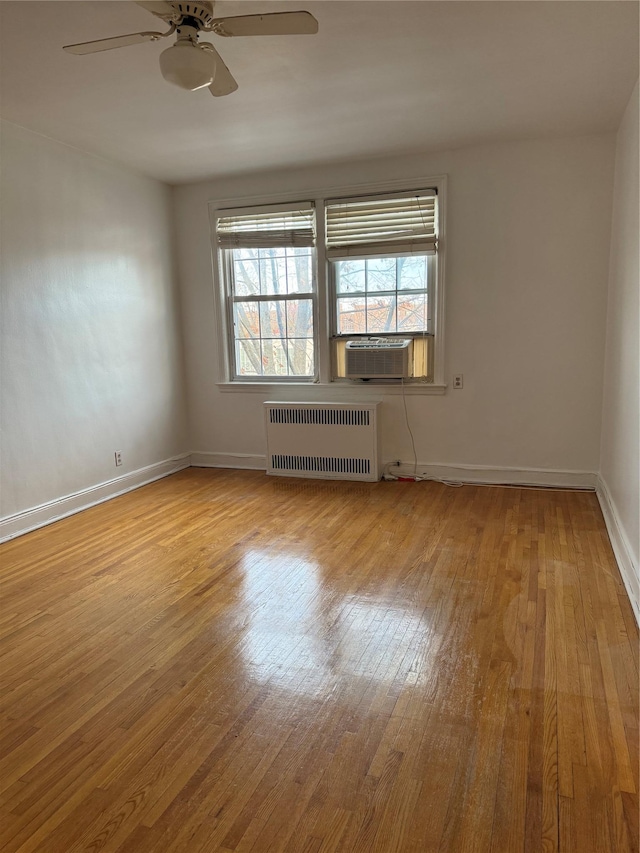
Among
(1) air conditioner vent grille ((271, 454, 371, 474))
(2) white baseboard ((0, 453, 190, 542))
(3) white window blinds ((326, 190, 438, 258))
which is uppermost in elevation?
(3) white window blinds ((326, 190, 438, 258))

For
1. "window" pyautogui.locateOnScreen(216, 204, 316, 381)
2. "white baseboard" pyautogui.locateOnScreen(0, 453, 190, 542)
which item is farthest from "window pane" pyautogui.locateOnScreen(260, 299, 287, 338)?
"white baseboard" pyautogui.locateOnScreen(0, 453, 190, 542)

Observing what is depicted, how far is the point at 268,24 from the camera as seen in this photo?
209 centimetres

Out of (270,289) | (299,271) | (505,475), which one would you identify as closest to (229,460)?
(270,289)

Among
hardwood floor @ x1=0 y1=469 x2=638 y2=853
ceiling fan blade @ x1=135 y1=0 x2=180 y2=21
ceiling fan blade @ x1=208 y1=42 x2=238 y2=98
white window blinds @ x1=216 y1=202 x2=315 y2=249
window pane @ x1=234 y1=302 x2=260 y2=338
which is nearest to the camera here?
hardwood floor @ x1=0 y1=469 x2=638 y2=853

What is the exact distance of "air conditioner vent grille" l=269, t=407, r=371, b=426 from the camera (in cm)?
476

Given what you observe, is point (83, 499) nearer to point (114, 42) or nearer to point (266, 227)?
point (266, 227)

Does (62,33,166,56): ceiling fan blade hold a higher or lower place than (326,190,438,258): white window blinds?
higher

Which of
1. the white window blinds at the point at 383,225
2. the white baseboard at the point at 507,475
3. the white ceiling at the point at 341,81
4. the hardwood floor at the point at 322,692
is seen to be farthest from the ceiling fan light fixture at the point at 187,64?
the white baseboard at the point at 507,475

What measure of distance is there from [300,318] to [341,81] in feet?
7.42

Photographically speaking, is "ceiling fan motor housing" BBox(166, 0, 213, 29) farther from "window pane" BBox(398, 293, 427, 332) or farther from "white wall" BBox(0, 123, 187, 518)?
"window pane" BBox(398, 293, 427, 332)

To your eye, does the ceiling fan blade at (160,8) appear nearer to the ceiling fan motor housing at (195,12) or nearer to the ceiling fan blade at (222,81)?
the ceiling fan motor housing at (195,12)

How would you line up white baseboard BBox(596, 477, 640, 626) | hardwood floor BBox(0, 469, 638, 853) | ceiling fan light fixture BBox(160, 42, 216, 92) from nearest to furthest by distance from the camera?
hardwood floor BBox(0, 469, 638, 853) < ceiling fan light fixture BBox(160, 42, 216, 92) < white baseboard BBox(596, 477, 640, 626)

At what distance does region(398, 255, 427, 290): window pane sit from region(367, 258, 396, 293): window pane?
59 mm

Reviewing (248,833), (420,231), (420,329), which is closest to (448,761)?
(248,833)
